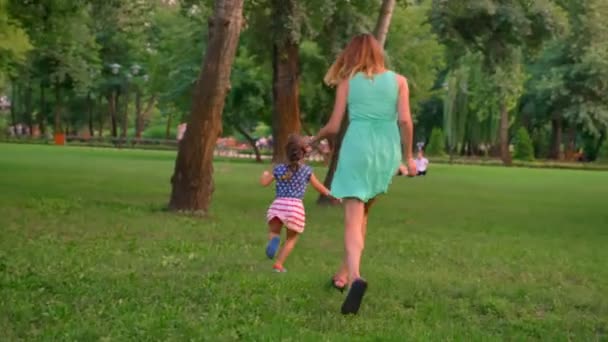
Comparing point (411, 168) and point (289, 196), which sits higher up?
point (411, 168)

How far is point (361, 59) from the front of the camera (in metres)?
7.25

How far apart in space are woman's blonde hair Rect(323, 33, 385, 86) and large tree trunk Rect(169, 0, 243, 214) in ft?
27.6

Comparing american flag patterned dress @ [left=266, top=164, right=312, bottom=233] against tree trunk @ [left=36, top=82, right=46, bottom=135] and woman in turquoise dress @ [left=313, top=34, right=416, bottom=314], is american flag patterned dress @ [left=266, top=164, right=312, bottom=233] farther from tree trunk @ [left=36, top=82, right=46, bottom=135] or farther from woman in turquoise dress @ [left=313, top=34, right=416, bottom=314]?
tree trunk @ [left=36, top=82, right=46, bottom=135]

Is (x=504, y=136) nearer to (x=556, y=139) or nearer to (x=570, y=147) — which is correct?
(x=556, y=139)

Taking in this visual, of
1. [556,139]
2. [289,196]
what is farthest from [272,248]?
[556,139]

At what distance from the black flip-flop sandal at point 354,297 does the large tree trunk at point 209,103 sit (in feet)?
30.0

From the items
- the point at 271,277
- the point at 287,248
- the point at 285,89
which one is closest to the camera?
the point at 271,277

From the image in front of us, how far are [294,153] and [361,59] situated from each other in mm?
2121

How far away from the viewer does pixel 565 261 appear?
38.3 ft

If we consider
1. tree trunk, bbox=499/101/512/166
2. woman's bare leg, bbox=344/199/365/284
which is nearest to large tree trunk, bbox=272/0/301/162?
woman's bare leg, bbox=344/199/365/284

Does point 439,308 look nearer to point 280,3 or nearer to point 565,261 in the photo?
point 565,261

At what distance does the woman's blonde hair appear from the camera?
23.8ft

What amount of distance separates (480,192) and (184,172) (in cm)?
1537

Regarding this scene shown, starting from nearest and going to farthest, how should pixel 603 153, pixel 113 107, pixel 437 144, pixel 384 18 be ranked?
pixel 384 18 < pixel 437 144 < pixel 603 153 < pixel 113 107
